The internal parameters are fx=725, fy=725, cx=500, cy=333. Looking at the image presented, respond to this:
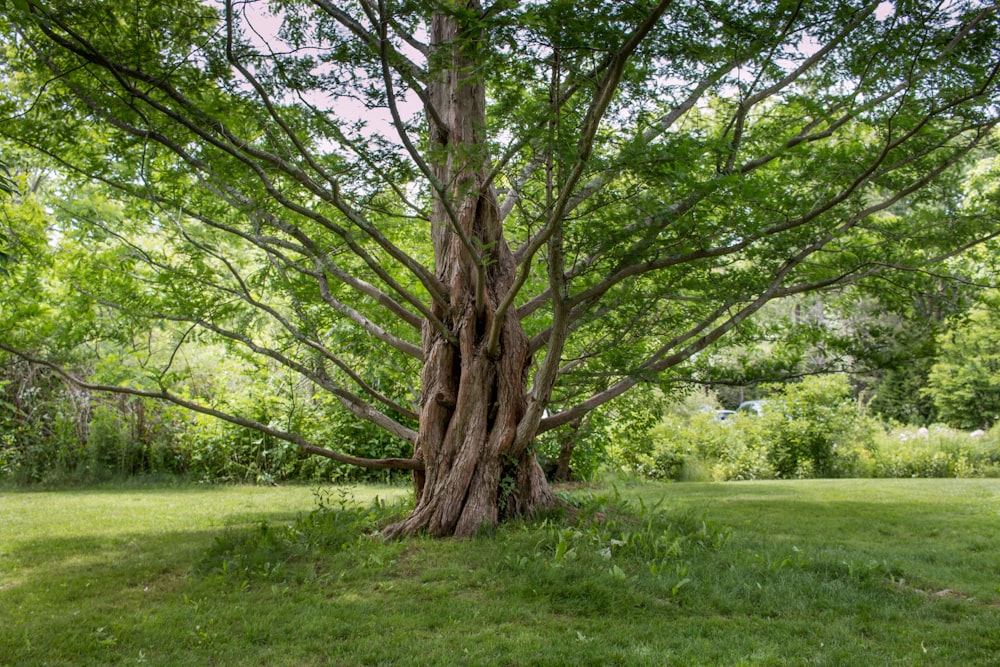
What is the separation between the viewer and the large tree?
471 centimetres

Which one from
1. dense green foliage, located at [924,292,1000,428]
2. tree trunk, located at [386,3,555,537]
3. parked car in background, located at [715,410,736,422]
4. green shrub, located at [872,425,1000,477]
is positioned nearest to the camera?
tree trunk, located at [386,3,555,537]

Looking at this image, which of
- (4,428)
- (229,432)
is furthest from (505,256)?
(4,428)

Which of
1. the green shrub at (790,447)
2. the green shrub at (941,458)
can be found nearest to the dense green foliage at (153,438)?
the green shrub at (790,447)

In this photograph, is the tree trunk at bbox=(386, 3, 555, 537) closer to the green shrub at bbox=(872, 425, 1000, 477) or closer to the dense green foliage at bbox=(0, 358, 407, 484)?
the dense green foliage at bbox=(0, 358, 407, 484)

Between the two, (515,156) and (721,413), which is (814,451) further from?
(515,156)

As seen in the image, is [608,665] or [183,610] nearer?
[608,665]

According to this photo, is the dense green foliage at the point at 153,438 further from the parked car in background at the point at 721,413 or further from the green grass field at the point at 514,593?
the parked car in background at the point at 721,413

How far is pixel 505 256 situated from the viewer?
689 cm

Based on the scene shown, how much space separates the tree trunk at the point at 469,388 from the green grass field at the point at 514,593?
1.22 feet

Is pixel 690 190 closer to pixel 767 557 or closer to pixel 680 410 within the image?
pixel 767 557

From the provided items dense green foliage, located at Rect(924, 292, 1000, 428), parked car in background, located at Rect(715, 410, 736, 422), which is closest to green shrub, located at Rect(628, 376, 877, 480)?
parked car in background, located at Rect(715, 410, 736, 422)

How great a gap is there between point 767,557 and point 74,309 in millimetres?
7848

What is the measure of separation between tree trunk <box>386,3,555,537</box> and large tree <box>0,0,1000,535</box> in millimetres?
21

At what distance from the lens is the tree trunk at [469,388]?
20.3 feet
